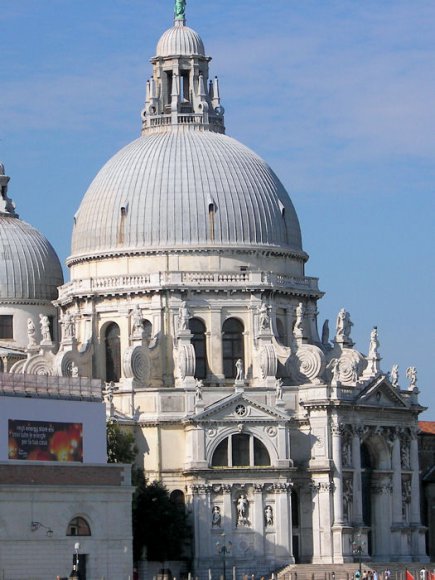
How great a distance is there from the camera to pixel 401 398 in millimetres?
140375

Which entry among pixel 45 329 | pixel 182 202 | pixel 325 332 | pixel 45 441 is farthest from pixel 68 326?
pixel 45 441

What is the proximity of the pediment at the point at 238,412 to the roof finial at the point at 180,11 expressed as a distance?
85.0 ft

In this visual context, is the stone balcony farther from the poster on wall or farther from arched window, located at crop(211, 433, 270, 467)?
the poster on wall

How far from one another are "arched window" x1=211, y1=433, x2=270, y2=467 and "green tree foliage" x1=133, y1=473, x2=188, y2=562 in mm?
4002

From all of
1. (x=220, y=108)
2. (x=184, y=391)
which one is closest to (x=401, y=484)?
(x=184, y=391)

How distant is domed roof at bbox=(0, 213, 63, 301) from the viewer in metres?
151

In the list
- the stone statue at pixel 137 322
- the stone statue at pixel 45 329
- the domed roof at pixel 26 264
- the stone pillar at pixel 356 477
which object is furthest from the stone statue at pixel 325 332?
the domed roof at pixel 26 264

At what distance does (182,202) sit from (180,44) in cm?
990

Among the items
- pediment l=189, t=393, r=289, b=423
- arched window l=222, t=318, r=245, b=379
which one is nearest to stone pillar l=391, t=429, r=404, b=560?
pediment l=189, t=393, r=289, b=423

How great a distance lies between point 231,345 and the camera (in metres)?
140

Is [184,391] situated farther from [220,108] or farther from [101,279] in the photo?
[220,108]

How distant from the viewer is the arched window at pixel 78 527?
380ft

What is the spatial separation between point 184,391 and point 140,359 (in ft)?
11.9

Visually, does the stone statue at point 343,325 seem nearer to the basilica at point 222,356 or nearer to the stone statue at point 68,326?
the basilica at point 222,356
